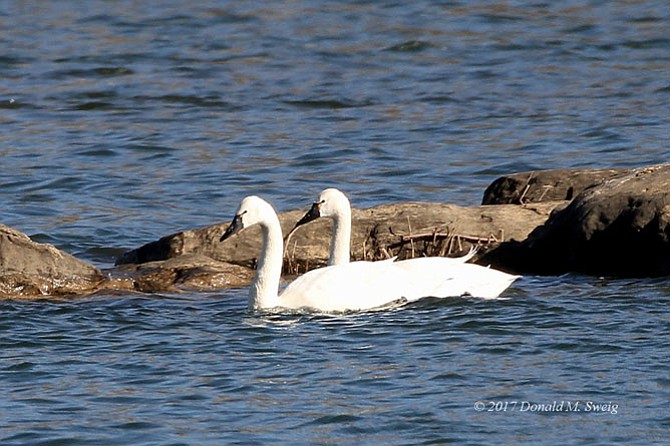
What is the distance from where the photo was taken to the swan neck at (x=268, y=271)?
1039cm

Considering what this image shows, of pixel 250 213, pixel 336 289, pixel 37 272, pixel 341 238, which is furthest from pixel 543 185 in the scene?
pixel 37 272

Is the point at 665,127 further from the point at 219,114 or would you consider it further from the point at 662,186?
the point at 662,186

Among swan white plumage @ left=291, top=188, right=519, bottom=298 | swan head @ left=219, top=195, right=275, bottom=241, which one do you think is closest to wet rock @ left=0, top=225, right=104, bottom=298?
swan head @ left=219, top=195, right=275, bottom=241

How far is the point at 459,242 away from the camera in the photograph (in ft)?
38.7

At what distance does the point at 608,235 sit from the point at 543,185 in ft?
6.00

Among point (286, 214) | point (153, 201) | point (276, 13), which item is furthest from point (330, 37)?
point (286, 214)

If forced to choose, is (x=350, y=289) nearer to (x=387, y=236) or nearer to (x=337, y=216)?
(x=337, y=216)

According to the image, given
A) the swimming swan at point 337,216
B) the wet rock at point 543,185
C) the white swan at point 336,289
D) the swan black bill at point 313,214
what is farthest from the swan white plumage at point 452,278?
the wet rock at point 543,185

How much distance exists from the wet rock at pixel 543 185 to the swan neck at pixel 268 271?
8.77ft

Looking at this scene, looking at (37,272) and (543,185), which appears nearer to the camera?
(37,272)

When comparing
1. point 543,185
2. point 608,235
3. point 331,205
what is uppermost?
point 331,205

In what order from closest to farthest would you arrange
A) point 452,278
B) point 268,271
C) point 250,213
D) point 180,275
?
point 452,278
point 268,271
point 250,213
point 180,275

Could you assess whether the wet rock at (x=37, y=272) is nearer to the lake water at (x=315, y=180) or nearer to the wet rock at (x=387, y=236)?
the lake water at (x=315, y=180)

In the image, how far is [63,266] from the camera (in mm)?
11266
